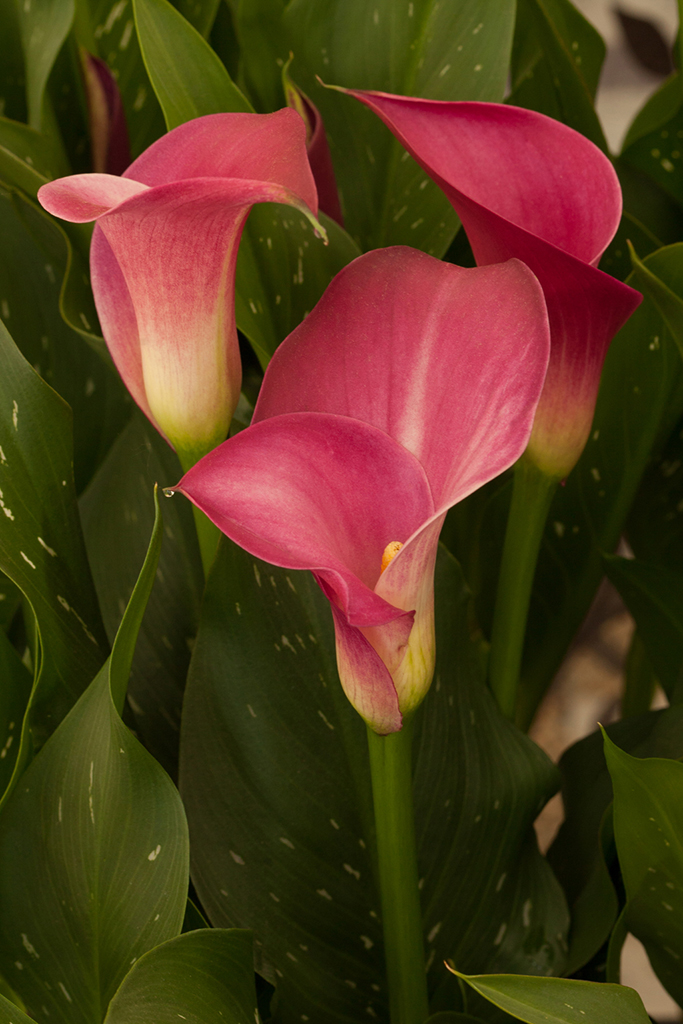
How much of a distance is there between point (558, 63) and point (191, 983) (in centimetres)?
46

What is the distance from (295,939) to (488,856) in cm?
9

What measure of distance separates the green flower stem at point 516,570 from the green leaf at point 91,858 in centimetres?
15

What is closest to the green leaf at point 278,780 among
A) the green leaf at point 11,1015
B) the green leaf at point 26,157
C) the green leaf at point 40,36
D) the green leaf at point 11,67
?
the green leaf at point 11,1015

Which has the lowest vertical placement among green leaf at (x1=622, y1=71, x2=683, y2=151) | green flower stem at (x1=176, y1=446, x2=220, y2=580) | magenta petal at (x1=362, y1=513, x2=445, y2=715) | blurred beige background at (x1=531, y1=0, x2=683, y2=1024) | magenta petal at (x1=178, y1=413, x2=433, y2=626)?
blurred beige background at (x1=531, y1=0, x2=683, y2=1024)

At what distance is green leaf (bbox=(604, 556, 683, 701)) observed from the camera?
48 cm

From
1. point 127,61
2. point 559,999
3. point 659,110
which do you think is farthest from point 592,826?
point 127,61

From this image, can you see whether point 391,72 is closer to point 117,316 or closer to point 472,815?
point 117,316

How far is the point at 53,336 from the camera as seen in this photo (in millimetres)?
491

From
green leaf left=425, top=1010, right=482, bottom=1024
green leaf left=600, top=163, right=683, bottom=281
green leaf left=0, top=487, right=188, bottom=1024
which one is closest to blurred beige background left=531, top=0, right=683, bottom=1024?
green leaf left=600, top=163, right=683, bottom=281

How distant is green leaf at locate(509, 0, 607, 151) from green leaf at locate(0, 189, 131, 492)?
269 mm

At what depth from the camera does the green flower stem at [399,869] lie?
0.92 feet

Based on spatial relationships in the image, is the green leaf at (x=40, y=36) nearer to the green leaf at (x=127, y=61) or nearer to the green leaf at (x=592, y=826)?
the green leaf at (x=127, y=61)

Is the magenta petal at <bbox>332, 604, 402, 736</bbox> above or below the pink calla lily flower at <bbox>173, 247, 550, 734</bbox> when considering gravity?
below

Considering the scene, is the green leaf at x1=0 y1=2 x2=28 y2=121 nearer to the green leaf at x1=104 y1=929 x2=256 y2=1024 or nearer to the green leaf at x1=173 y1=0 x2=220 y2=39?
the green leaf at x1=173 y1=0 x2=220 y2=39
